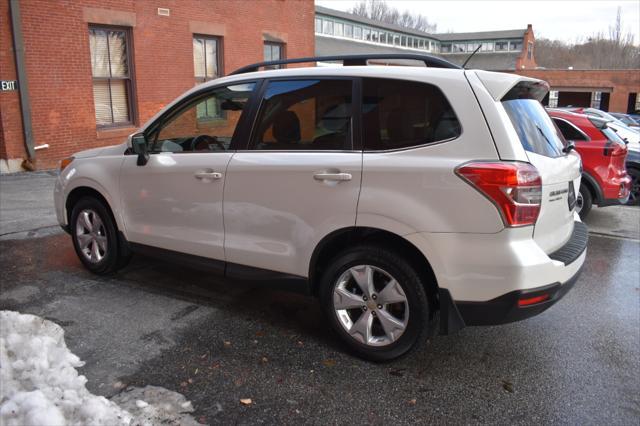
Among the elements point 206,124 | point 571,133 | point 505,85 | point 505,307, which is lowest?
point 505,307

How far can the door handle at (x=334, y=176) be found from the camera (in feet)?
11.6

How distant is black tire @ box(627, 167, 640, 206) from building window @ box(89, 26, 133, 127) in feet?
35.0

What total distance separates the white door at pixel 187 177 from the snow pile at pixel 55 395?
4.03 ft

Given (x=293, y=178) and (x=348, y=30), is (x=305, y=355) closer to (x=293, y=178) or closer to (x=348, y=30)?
(x=293, y=178)

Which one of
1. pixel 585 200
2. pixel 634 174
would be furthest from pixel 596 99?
pixel 585 200

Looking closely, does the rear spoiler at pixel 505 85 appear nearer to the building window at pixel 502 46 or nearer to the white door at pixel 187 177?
the white door at pixel 187 177

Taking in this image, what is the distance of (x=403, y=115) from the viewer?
3.46 m

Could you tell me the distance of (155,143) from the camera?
4703 millimetres

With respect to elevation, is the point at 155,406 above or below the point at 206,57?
below

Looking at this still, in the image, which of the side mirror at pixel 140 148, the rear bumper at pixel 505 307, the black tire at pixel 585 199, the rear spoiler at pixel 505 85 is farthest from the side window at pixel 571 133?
the side mirror at pixel 140 148

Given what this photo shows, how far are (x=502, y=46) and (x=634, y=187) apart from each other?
167 ft

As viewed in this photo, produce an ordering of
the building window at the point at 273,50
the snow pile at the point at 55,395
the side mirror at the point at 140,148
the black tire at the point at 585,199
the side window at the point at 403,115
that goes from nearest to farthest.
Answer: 1. the snow pile at the point at 55,395
2. the side window at the point at 403,115
3. the side mirror at the point at 140,148
4. the black tire at the point at 585,199
5. the building window at the point at 273,50

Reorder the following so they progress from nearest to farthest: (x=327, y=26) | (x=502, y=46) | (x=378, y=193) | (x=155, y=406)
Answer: (x=155, y=406), (x=378, y=193), (x=327, y=26), (x=502, y=46)

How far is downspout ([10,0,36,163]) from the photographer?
10.0 m
